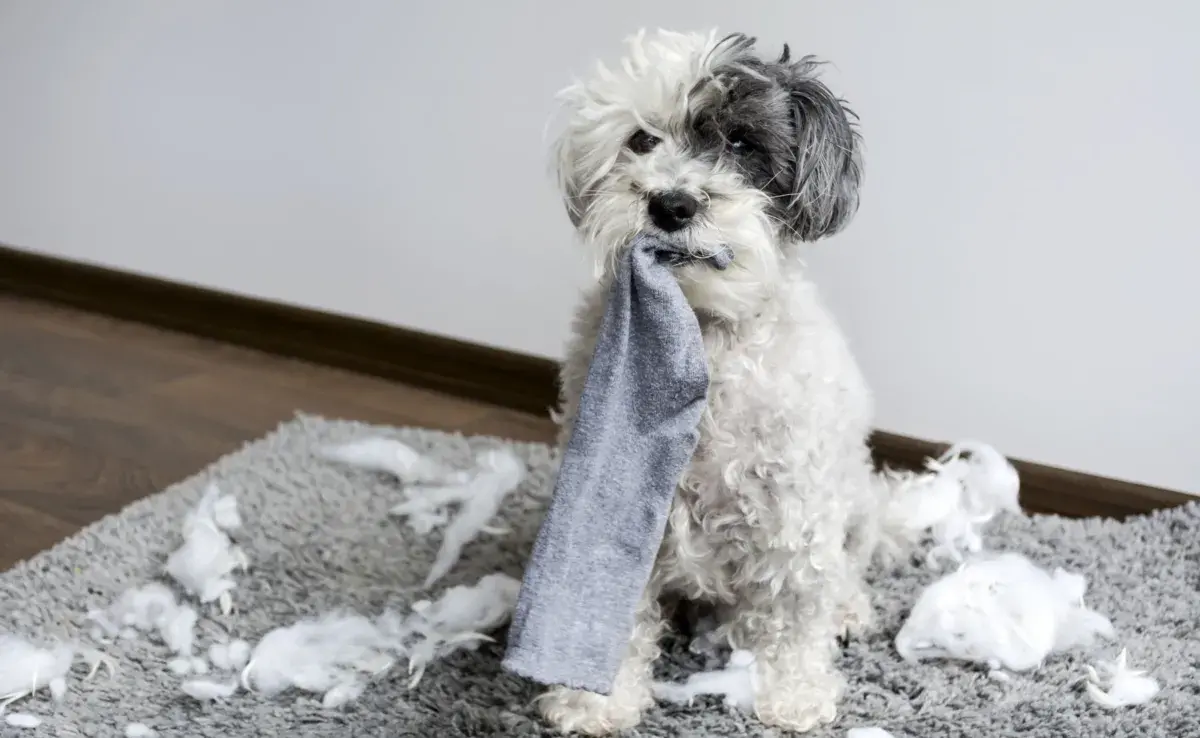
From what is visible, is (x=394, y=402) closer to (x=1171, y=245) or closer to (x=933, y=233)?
(x=933, y=233)

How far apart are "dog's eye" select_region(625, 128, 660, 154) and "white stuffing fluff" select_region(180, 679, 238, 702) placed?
0.81m

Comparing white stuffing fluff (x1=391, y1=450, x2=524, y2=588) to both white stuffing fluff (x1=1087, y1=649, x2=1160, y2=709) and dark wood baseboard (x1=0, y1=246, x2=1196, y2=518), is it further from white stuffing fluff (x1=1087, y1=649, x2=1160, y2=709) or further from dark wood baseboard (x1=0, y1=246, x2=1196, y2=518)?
white stuffing fluff (x1=1087, y1=649, x2=1160, y2=709)

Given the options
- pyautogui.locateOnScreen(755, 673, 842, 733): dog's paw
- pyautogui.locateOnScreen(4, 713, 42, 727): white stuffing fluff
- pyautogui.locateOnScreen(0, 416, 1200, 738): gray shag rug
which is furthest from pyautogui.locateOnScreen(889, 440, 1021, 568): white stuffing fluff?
pyautogui.locateOnScreen(4, 713, 42, 727): white stuffing fluff

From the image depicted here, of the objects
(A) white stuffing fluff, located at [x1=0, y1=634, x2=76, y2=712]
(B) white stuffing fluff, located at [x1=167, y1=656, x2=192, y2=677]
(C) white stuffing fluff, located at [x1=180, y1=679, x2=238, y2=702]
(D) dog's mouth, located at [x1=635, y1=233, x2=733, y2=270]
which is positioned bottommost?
(A) white stuffing fluff, located at [x1=0, y1=634, x2=76, y2=712]

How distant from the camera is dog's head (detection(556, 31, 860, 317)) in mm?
968

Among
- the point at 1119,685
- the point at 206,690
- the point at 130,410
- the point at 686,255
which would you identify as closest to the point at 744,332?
the point at 686,255

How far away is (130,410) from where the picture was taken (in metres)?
2.12

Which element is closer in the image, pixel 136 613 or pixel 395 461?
pixel 136 613

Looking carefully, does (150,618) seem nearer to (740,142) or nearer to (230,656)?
(230,656)

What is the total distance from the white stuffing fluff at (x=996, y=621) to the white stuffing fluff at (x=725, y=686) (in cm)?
→ 22

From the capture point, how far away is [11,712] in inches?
47.6

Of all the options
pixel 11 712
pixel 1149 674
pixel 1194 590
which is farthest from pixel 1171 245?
pixel 11 712

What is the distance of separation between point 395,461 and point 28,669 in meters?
0.67

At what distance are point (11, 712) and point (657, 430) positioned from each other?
2.78 ft
